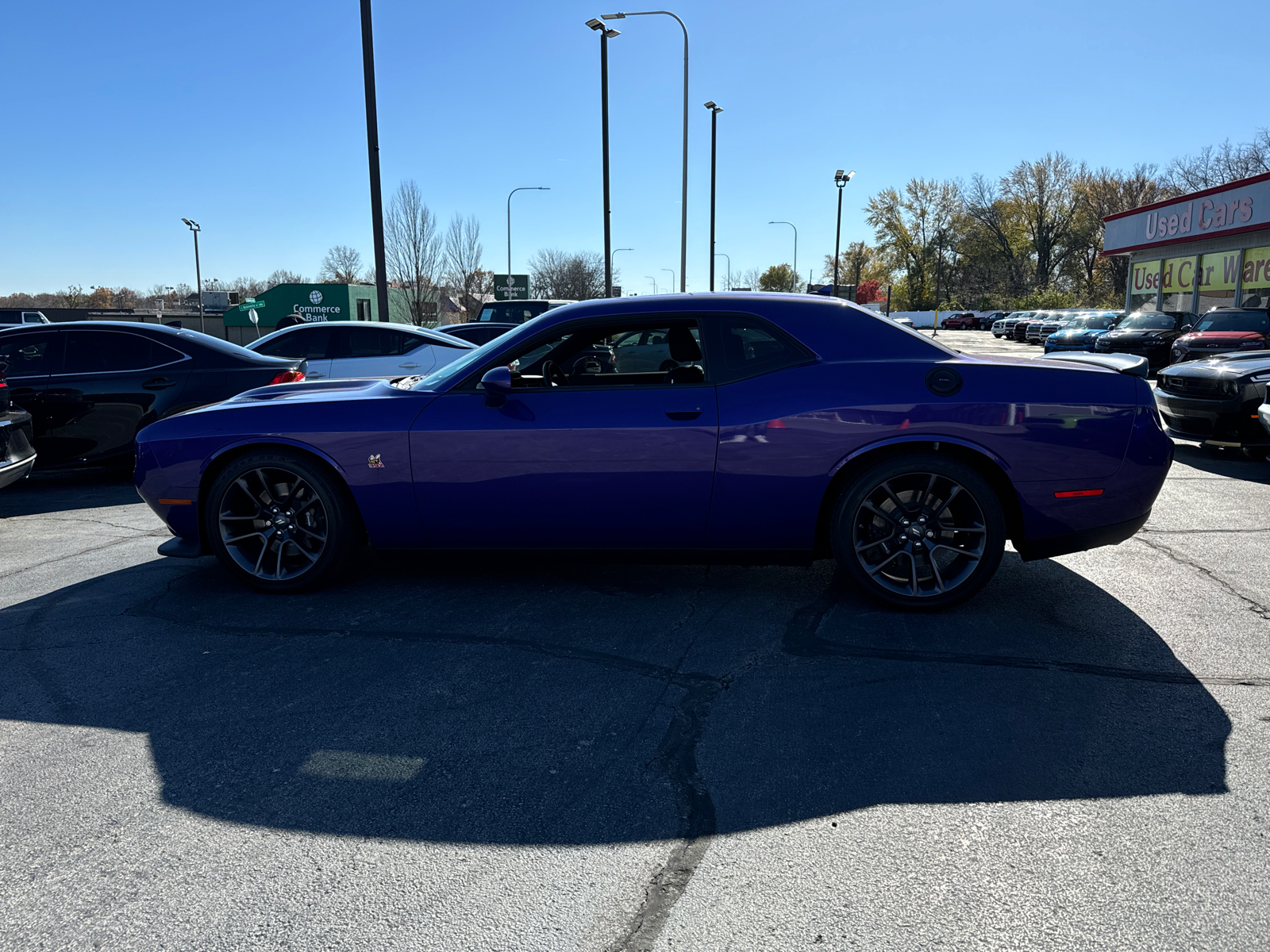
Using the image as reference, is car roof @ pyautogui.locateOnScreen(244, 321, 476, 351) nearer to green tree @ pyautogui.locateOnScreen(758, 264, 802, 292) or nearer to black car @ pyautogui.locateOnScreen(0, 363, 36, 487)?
black car @ pyautogui.locateOnScreen(0, 363, 36, 487)

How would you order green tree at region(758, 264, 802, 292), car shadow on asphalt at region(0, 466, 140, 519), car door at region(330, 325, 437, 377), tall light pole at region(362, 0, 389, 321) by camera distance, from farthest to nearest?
green tree at region(758, 264, 802, 292)
tall light pole at region(362, 0, 389, 321)
car door at region(330, 325, 437, 377)
car shadow on asphalt at region(0, 466, 140, 519)

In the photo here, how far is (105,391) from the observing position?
327 inches

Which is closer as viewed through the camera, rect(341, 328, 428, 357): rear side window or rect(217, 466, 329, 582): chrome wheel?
rect(217, 466, 329, 582): chrome wheel

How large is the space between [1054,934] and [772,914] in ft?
2.14

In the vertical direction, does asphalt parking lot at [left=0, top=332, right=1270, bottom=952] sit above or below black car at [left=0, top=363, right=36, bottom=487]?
below

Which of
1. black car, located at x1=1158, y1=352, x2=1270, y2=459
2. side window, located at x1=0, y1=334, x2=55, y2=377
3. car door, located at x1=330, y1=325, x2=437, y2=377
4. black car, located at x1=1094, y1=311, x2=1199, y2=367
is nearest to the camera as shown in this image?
side window, located at x1=0, y1=334, x2=55, y2=377

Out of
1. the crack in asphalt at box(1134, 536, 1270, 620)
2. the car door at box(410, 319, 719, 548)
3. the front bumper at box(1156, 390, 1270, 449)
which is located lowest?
the crack in asphalt at box(1134, 536, 1270, 620)

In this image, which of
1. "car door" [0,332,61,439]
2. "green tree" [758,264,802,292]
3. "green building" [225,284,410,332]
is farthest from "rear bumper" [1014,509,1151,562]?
"green tree" [758,264,802,292]

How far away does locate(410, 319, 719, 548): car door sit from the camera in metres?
4.43

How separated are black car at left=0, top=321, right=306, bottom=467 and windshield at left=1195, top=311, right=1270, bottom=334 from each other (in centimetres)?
1832

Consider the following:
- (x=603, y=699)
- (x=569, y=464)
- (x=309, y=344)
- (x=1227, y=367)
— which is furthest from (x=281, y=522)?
(x=1227, y=367)

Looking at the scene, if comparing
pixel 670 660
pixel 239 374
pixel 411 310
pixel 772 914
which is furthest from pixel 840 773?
pixel 411 310

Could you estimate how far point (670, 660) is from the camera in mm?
3891

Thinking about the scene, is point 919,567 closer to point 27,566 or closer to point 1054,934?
point 1054,934
